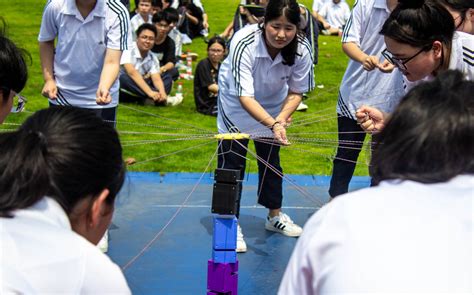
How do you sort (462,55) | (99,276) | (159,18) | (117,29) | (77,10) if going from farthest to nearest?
(159,18), (117,29), (77,10), (462,55), (99,276)

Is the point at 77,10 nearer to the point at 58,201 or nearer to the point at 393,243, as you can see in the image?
the point at 58,201

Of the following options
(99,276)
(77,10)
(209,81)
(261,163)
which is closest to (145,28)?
(209,81)

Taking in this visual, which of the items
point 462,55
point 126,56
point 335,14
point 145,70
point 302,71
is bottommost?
point 335,14

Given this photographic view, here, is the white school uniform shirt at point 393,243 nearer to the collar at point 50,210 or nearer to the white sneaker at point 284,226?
the collar at point 50,210

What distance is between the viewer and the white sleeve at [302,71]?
16.1 feet

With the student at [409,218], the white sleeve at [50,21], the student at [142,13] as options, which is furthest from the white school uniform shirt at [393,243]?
the student at [142,13]

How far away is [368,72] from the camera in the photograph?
4973 millimetres

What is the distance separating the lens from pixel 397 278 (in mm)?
1603

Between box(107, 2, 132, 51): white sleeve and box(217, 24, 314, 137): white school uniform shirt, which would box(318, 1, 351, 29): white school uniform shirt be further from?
box(107, 2, 132, 51): white sleeve

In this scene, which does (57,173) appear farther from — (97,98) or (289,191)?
(289,191)

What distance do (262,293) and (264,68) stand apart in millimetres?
1441

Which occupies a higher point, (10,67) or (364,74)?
(10,67)

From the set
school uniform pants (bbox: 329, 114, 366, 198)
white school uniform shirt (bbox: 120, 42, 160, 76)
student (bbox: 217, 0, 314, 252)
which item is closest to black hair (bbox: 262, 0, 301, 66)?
student (bbox: 217, 0, 314, 252)

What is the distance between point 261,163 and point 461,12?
1.87 m
